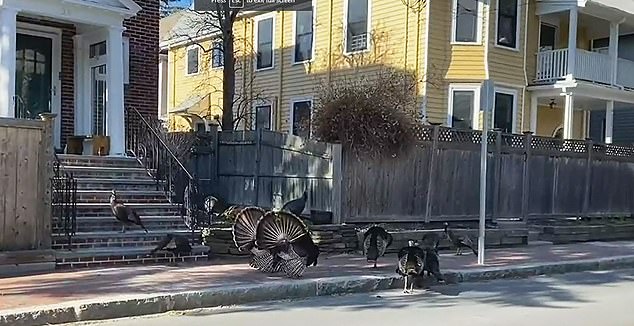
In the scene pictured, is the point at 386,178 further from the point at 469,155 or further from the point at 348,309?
the point at 348,309

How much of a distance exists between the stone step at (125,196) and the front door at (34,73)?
3.13m

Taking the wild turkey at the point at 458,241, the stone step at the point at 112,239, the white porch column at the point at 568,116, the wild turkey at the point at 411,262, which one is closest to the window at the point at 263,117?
the white porch column at the point at 568,116

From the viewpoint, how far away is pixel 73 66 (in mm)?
14656

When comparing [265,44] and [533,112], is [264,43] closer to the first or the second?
[265,44]

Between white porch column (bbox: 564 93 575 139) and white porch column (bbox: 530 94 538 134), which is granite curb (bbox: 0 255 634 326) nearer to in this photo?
white porch column (bbox: 564 93 575 139)

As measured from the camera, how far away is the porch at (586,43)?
68.3ft

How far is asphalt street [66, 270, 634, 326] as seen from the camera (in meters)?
7.71

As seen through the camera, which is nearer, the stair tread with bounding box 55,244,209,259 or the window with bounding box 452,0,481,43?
the stair tread with bounding box 55,244,209,259

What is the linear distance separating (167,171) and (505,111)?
37.5 ft

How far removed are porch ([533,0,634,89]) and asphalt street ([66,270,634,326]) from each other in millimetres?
11621

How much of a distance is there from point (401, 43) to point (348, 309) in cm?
1309

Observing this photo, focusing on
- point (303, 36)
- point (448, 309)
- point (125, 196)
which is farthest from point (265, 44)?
point (448, 309)

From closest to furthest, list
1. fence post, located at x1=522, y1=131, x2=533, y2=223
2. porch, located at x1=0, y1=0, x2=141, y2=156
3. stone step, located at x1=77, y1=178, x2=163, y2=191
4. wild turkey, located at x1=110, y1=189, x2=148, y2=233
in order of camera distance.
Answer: wild turkey, located at x1=110, y1=189, x2=148, y2=233 < stone step, located at x1=77, y1=178, x2=163, y2=191 < porch, located at x1=0, y1=0, x2=141, y2=156 < fence post, located at x1=522, y1=131, x2=533, y2=223

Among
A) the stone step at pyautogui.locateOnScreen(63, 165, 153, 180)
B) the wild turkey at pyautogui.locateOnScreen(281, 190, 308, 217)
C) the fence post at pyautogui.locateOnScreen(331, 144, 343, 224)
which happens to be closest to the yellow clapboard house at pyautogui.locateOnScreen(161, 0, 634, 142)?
the fence post at pyautogui.locateOnScreen(331, 144, 343, 224)
